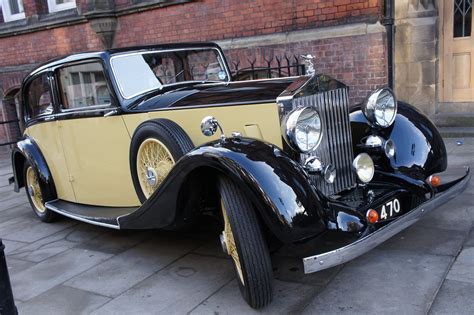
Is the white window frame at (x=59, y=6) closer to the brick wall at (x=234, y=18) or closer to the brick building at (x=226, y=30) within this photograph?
the brick building at (x=226, y=30)

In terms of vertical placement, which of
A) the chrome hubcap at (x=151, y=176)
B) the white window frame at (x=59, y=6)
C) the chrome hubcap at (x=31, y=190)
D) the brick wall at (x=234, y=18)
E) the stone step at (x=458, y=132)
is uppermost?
the white window frame at (x=59, y=6)

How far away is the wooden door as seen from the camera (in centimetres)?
704

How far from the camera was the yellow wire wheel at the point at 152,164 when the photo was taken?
11.9ft

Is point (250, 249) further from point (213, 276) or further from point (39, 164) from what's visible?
point (39, 164)

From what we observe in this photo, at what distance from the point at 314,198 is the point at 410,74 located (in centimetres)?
515

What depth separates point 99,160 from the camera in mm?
4328

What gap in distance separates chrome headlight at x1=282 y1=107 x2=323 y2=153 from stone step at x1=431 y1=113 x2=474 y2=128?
15.8 ft

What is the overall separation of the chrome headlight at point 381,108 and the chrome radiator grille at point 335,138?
1.07 ft

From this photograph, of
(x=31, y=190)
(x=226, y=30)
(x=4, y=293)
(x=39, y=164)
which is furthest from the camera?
(x=226, y=30)

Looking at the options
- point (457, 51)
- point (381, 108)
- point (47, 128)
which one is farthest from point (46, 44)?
point (381, 108)

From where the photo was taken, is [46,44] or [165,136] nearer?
[165,136]

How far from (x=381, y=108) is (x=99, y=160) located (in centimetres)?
256

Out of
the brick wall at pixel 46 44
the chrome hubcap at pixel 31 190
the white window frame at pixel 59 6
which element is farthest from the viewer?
the white window frame at pixel 59 6

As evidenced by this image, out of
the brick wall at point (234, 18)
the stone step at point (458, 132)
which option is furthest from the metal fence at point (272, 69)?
the stone step at point (458, 132)
